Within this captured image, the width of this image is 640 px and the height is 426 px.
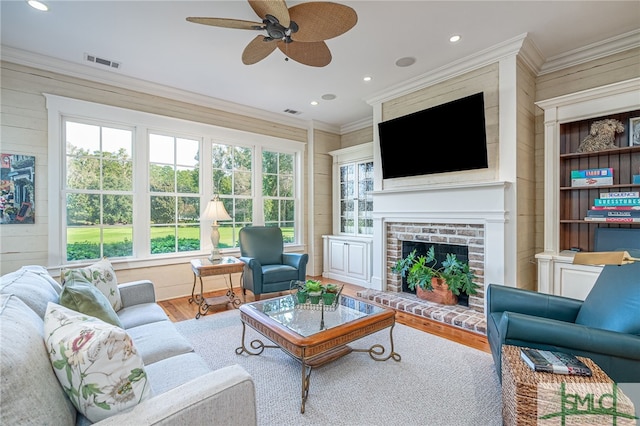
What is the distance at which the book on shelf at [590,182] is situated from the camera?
2.93m

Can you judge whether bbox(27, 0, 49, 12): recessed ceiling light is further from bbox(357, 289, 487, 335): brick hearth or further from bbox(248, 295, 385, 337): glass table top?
bbox(357, 289, 487, 335): brick hearth

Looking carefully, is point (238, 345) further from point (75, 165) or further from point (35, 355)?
point (75, 165)

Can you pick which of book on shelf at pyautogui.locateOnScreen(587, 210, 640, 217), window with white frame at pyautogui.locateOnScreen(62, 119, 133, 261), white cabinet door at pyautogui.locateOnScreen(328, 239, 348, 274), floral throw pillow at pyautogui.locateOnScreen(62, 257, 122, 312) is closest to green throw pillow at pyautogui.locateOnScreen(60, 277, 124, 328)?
floral throw pillow at pyautogui.locateOnScreen(62, 257, 122, 312)

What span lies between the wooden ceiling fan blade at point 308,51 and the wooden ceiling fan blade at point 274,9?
1.11 feet

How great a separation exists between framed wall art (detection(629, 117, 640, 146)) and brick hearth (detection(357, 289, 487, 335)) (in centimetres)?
223

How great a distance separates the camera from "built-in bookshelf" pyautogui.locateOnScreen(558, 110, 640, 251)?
116 inches

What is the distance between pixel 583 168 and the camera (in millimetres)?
3205

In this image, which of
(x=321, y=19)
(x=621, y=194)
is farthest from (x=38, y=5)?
(x=621, y=194)

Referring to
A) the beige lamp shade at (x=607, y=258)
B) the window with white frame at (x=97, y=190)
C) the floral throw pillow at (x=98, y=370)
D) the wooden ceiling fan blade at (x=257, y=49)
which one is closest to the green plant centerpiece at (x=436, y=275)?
the beige lamp shade at (x=607, y=258)

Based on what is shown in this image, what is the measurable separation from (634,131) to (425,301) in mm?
2710

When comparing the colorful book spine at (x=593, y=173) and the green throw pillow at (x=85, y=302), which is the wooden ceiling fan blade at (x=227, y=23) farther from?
the colorful book spine at (x=593, y=173)

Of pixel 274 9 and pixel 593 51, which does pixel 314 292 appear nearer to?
pixel 274 9

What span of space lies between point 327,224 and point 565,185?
3670 mm

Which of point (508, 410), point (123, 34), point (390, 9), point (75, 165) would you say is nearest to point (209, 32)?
Result: point (123, 34)
